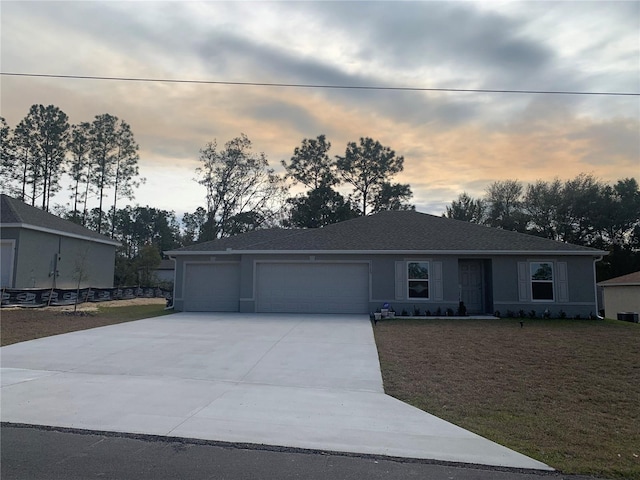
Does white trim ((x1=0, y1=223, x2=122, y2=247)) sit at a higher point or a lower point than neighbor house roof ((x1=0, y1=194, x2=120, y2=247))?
lower

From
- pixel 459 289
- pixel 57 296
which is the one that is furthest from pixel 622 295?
pixel 57 296

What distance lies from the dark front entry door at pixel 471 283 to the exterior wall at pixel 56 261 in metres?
18.8

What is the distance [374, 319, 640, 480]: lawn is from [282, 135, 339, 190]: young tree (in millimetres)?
29702

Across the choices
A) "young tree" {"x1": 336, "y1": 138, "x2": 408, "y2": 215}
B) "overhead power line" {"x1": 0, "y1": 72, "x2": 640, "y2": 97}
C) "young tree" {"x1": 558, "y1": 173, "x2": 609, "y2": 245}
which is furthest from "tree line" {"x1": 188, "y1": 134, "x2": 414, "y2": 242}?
"overhead power line" {"x1": 0, "y1": 72, "x2": 640, "y2": 97}

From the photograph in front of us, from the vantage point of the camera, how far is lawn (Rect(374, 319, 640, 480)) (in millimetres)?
4953

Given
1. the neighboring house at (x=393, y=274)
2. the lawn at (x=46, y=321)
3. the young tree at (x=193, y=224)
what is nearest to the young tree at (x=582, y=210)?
the neighboring house at (x=393, y=274)

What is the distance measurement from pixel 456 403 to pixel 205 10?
9.83 m

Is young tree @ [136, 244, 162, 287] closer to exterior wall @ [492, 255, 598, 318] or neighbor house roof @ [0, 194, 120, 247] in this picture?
neighbor house roof @ [0, 194, 120, 247]

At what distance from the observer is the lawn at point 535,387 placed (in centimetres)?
495

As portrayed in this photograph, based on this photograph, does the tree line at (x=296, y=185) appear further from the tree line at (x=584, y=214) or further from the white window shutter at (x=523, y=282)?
the white window shutter at (x=523, y=282)

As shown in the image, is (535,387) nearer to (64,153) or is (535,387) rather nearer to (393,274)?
(393,274)

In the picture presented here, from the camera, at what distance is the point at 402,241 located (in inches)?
736

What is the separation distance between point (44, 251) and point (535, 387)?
73.9 feet

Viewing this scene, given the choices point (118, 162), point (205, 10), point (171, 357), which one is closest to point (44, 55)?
point (205, 10)
